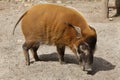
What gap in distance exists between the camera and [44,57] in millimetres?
6922

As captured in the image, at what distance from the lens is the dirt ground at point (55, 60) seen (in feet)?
19.9

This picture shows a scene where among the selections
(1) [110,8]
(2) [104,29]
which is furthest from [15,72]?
(1) [110,8]

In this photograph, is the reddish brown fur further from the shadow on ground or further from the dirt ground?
the shadow on ground

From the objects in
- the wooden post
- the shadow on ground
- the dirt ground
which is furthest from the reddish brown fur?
the wooden post

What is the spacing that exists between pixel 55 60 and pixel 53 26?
0.90 metres

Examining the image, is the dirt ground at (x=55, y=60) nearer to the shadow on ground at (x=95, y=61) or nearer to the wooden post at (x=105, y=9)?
the shadow on ground at (x=95, y=61)

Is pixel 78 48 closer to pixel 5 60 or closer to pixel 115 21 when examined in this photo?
pixel 5 60

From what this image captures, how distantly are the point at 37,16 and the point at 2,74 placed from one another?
1103mm

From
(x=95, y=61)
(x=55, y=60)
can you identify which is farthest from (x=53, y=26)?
(x=95, y=61)

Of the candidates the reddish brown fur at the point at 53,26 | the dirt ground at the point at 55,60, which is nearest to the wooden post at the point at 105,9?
the dirt ground at the point at 55,60

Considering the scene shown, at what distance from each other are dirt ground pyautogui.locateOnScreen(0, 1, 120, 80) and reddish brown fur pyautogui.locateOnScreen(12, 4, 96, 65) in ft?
1.39

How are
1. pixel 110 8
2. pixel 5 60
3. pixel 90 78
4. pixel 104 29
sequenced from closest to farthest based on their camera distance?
pixel 90 78 → pixel 5 60 → pixel 104 29 → pixel 110 8

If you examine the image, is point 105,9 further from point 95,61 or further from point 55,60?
point 55,60

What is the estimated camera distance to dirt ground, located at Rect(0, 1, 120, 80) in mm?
6070
